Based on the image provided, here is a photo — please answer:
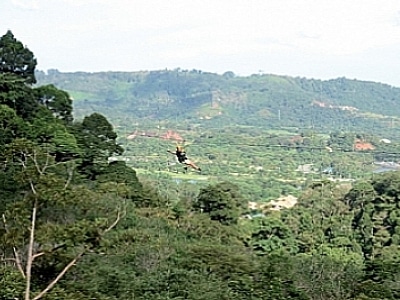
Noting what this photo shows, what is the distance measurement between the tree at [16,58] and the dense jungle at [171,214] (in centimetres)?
3

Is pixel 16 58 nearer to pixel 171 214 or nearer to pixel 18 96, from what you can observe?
pixel 18 96

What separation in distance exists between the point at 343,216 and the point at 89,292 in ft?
32.4

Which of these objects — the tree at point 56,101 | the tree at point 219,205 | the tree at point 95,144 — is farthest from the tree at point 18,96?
the tree at point 219,205

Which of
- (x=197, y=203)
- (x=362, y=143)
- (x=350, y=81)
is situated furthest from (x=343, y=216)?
(x=350, y=81)

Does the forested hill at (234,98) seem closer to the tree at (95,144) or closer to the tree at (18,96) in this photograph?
the tree at (95,144)

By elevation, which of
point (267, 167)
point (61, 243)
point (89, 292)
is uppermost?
point (61, 243)

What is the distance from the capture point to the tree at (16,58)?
12.5 metres

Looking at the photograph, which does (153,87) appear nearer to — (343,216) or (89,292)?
(343,216)

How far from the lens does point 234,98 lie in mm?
Result: 56125

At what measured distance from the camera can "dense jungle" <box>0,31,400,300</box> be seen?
6.22 metres

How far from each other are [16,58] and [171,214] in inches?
160

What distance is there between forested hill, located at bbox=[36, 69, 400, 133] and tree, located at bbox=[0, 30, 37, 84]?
25222 millimetres

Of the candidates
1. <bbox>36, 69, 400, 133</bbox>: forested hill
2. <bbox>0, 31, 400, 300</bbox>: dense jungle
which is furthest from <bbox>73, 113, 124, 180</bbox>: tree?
<bbox>36, 69, 400, 133</bbox>: forested hill

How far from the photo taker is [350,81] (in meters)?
60.3
